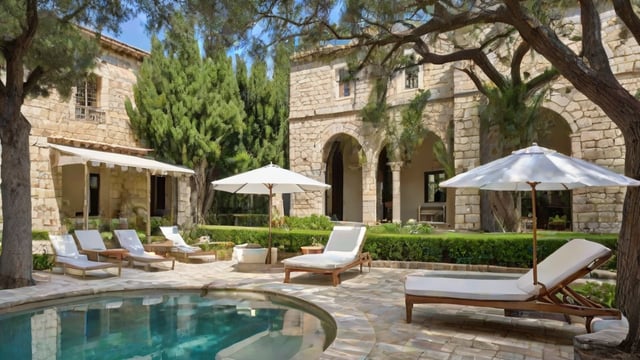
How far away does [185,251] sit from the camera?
33.9 feet

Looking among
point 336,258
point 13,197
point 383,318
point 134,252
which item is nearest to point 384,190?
point 336,258

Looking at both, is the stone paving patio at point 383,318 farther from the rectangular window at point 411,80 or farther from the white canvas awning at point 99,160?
the rectangular window at point 411,80

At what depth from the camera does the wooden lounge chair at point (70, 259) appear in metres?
7.95

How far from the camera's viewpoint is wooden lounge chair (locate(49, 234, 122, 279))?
26.1ft

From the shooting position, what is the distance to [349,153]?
762 inches

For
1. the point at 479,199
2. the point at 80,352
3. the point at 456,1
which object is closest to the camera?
the point at 80,352

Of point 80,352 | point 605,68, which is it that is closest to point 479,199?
point 605,68

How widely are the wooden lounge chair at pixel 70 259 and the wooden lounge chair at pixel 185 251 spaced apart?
6.36 ft

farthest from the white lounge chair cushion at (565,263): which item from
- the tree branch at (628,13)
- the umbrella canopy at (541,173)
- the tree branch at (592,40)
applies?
the tree branch at (628,13)

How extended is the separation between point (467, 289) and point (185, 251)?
7.34 m

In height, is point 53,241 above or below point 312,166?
below

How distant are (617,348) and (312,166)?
1454 centimetres

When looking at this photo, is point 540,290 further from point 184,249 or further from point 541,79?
point 184,249

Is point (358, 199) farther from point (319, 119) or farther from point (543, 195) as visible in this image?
point (543, 195)
